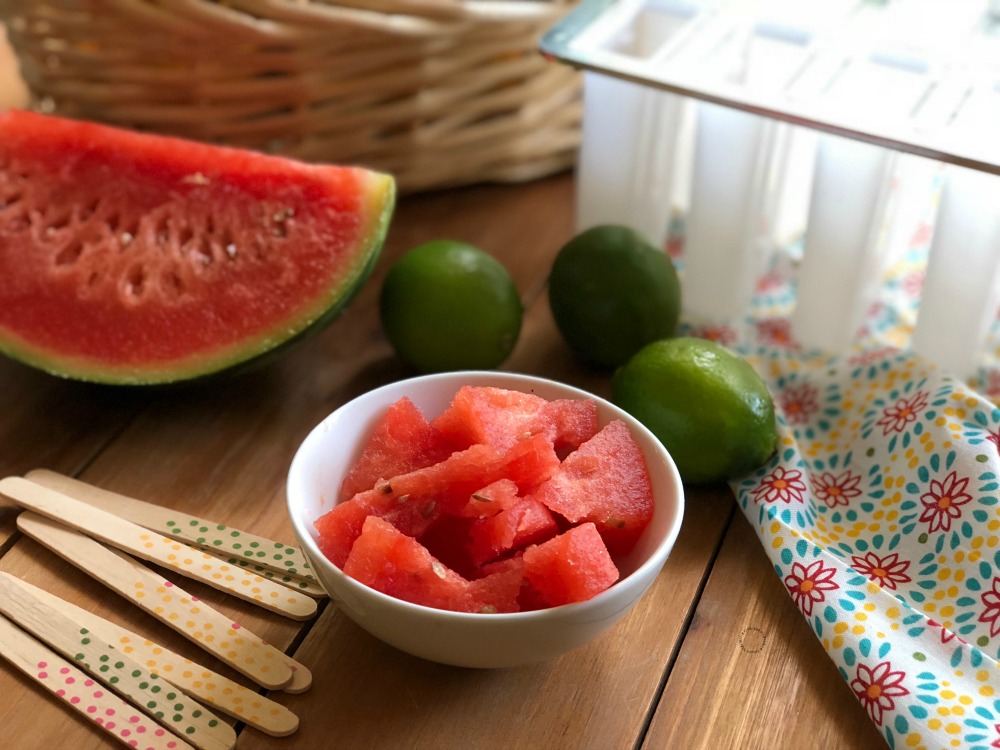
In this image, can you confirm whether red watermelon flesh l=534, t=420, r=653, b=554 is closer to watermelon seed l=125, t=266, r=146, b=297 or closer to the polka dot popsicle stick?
the polka dot popsicle stick

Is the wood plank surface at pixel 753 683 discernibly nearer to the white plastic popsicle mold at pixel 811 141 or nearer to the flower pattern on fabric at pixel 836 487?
the flower pattern on fabric at pixel 836 487

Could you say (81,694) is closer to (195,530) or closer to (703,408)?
(195,530)

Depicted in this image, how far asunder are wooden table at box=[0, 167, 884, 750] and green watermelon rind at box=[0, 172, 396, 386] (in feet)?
0.23

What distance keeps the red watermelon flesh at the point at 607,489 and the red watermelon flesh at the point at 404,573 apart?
0.08 m

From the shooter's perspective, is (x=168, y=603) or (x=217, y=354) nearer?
(x=168, y=603)

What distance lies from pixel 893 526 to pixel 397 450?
0.38 meters

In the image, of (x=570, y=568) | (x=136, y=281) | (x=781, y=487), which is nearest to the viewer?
(x=570, y=568)

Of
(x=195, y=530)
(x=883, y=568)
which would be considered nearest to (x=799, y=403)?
(x=883, y=568)

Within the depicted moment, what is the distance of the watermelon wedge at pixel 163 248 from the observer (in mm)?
847

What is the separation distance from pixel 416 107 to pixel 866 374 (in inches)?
21.1

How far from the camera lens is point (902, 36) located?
3.16ft

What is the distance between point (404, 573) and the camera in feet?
1.97

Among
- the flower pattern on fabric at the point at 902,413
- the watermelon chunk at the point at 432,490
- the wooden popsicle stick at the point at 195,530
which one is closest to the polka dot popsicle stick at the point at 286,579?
the wooden popsicle stick at the point at 195,530

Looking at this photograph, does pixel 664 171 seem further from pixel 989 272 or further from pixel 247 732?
pixel 247 732
